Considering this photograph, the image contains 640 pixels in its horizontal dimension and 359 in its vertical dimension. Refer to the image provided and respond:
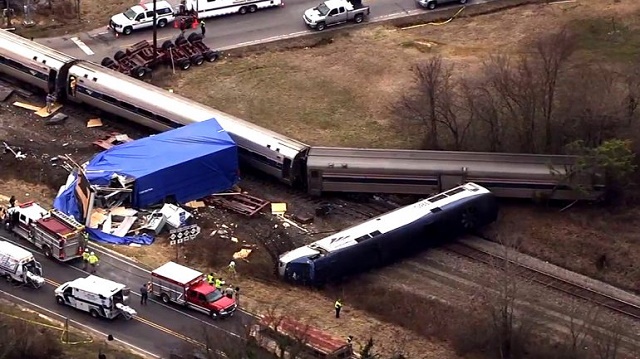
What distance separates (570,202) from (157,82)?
22.0 metres

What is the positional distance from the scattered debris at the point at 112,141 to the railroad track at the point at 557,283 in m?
16.2

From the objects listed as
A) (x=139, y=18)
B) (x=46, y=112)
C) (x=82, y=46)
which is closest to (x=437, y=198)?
(x=46, y=112)

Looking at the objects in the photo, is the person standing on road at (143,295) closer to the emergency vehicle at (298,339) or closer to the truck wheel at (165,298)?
the truck wheel at (165,298)

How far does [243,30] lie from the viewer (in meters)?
67.9

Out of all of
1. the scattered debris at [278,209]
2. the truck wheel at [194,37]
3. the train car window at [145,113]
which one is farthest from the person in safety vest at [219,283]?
the truck wheel at [194,37]

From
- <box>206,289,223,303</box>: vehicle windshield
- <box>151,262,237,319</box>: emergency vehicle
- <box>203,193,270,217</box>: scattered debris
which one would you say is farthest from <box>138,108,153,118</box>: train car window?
<box>206,289,223,303</box>: vehicle windshield

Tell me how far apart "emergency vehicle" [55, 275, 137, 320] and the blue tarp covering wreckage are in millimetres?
5169

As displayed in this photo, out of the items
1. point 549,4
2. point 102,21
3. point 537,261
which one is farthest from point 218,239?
point 549,4

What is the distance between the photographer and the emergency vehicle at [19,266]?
45.2 metres

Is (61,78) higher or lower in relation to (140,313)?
higher

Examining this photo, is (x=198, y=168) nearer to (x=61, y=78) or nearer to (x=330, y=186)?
(x=330, y=186)

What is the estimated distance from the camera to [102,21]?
224 ft

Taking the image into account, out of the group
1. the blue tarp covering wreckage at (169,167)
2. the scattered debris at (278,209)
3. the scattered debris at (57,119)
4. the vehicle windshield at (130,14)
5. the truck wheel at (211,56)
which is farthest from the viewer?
the vehicle windshield at (130,14)

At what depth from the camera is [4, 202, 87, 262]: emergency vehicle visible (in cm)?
4684
